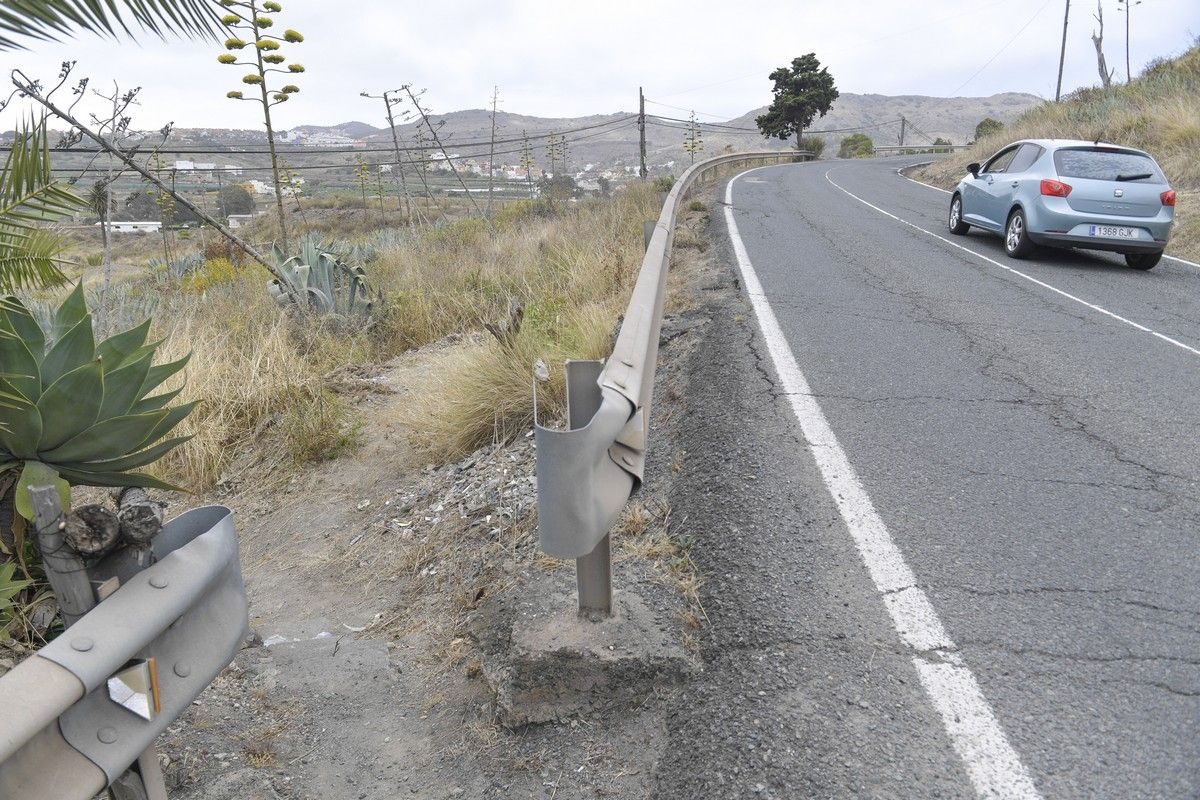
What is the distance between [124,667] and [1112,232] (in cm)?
1188

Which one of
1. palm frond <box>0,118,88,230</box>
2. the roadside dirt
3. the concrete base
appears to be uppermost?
palm frond <box>0,118,88,230</box>

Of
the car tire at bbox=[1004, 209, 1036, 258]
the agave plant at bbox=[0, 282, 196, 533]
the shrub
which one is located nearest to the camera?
the agave plant at bbox=[0, 282, 196, 533]

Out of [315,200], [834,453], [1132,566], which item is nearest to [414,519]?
[834,453]

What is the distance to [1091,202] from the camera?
419 inches

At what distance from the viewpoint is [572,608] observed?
Result: 3090 mm

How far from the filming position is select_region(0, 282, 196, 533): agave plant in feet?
8.93

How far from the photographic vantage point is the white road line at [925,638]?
2.28m

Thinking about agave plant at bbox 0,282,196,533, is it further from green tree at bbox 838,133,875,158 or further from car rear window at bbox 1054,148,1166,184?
green tree at bbox 838,133,875,158

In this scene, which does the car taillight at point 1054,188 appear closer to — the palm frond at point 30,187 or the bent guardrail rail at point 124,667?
the palm frond at point 30,187

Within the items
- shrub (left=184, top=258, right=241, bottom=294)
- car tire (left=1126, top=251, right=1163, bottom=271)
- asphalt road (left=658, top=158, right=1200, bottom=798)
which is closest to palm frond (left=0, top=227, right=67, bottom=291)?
asphalt road (left=658, top=158, right=1200, bottom=798)

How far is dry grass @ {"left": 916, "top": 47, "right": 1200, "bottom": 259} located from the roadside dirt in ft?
39.7

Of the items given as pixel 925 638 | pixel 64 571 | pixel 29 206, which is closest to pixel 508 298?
pixel 29 206

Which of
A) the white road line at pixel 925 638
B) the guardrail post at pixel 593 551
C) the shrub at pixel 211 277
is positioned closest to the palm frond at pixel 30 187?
the guardrail post at pixel 593 551

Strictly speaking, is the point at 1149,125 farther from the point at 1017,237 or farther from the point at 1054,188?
the point at 1054,188
